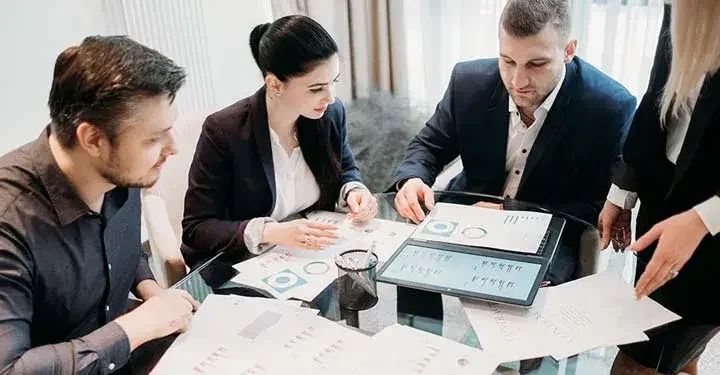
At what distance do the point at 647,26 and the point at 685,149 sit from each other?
47.2 inches

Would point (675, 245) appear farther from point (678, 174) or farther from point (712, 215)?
point (678, 174)

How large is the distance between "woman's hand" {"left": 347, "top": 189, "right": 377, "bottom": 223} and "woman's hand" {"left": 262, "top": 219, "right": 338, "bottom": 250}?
144 mm

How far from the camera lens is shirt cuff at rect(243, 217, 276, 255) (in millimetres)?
1487

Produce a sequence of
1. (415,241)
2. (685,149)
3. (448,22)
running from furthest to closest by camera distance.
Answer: (448,22) → (415,241) → (685,149)

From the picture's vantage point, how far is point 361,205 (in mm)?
1632

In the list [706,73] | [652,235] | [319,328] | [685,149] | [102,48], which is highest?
[102,48]

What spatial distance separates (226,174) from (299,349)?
0.67 metres

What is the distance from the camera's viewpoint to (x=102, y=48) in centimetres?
106

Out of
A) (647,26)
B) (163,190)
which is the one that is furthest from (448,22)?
(163,190)

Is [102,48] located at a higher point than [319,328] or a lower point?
higher

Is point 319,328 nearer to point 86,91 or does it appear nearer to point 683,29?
point 86,91

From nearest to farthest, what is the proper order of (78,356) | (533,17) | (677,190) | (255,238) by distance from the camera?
(78,356) < (677,190) < (255,238) < (533,17)

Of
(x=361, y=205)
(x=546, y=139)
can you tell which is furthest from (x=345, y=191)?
(x=546, y=139)

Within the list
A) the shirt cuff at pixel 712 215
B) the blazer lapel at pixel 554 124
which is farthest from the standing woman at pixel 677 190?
the blazer lapel at pixel 554 124
